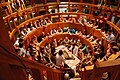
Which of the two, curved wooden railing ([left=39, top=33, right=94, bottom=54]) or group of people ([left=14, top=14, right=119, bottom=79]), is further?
curved wooden railing ([left=39, top=33, right=94, bottom=54])

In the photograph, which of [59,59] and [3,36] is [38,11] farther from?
[3,36]

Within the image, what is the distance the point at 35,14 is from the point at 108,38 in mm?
4966

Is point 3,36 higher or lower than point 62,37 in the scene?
higher

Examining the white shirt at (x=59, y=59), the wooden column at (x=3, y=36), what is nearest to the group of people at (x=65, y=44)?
the white shirt at (x=59, y=59)

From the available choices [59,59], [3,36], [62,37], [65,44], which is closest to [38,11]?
[62,37]

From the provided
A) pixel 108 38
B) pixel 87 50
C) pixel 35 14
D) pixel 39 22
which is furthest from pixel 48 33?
pixel 108 38

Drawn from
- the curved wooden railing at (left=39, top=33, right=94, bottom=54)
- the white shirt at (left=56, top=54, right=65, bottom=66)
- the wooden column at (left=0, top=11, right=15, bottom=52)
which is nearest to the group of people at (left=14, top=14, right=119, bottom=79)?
the curved wooden railing at (left=39, top=33, right=94, bottom=54)

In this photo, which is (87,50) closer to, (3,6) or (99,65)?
(3,6)

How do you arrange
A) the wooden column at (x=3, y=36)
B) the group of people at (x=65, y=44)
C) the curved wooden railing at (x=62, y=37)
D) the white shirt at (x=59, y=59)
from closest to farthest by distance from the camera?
the wooden column at (x=3, y=36)
the white shirt at (x=59, y=59)
the group of people at (x=65, y=44)
the curved wooden railing at (x=62, y=37)

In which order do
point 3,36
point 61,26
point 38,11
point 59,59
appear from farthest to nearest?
point 38,11 → point 61,26 → point 59,59 → point 3,36

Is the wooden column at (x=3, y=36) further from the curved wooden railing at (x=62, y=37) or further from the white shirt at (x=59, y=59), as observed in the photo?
the curved wooden railing at (x=62, y=37)

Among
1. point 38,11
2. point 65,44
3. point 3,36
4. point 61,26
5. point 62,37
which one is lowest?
point 65,44

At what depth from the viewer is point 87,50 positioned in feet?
28.1

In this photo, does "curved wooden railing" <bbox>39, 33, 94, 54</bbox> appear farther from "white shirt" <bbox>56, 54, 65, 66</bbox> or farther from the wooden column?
the wooden column
